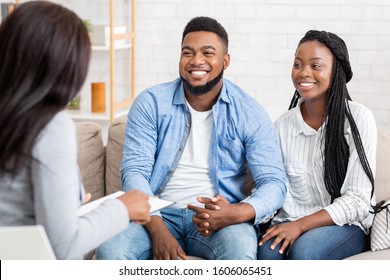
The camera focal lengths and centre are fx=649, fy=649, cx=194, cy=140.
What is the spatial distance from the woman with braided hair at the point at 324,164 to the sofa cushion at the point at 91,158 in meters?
0.62

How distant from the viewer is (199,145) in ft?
6.68

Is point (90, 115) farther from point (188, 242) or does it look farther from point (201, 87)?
point (188, 242)

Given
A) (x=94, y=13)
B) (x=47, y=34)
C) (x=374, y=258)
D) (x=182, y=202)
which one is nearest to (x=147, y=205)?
(x=47, y=34)

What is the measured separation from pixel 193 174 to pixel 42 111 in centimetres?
98

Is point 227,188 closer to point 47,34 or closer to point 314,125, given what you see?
point 314,125

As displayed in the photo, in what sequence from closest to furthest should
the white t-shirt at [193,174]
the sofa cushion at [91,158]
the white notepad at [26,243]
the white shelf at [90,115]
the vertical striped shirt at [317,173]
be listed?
the white notepad at [26,243]
the vertical striped shirt at [317,173]
the white t-shirt at [193,174]
the sofa cushion at [91,158]
the white shelf at [90,115]

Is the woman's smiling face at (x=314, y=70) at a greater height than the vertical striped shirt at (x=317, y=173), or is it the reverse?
the woman's smiling face at (x=314, y=70)

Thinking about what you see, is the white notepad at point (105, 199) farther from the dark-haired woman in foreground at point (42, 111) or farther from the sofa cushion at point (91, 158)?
the sofa cushion at point (91, 158)

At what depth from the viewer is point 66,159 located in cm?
109

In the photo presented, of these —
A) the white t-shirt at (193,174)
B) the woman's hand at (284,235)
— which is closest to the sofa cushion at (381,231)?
the woman's hand at (284,235)

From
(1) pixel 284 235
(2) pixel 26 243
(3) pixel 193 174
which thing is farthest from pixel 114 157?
(2) pixel 26 243

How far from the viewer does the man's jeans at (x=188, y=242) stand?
1796 mm
